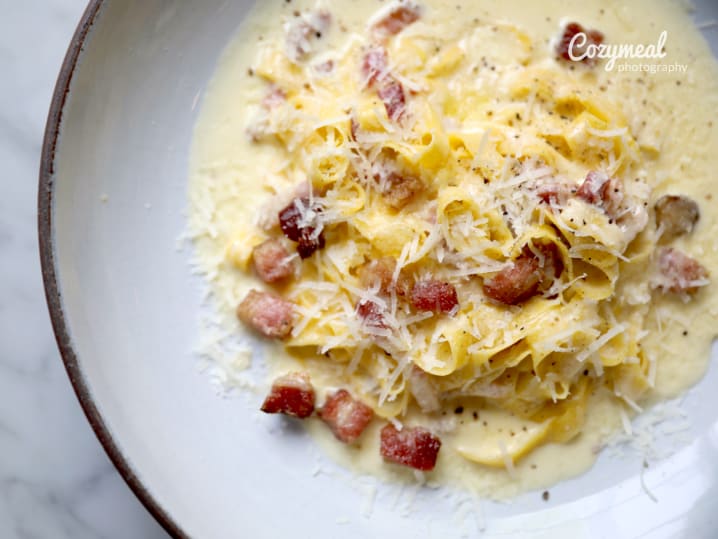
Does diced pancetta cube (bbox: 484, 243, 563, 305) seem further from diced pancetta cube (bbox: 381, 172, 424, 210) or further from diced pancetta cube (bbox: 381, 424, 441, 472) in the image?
diced pancetta cube (bbox: 381, 424, 441, 472)

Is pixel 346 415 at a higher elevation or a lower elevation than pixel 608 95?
lower

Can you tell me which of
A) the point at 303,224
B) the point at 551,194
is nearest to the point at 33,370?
the point at 303,224

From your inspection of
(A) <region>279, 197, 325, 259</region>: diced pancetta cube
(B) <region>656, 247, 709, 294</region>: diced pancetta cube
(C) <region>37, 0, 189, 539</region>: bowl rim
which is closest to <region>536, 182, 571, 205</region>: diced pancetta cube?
(B) <region>656, 247, 709, 294</region>: diced pancetta cube

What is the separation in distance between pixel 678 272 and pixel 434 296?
3.88ft

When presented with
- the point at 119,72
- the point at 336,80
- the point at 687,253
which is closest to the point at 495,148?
the point at 336,80

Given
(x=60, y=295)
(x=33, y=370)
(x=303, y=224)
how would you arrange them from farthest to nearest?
(x=33, y=370) < (x=303, y=224) < (x=60, y=295)

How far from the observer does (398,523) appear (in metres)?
3.72

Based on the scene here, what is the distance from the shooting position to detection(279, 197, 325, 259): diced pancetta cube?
3.49 meters

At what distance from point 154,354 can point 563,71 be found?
7.60 feet

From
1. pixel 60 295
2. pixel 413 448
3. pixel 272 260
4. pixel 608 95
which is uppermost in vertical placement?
pixel 608 95

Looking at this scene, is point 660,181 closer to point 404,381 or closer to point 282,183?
point 404,381

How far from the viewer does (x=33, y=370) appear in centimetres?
384

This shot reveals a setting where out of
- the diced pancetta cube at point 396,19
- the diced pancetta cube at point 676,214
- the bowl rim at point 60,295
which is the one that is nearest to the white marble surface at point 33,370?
the bowl rim at point 60,295

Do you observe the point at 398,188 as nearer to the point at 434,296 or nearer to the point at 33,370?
the point at 434,296
